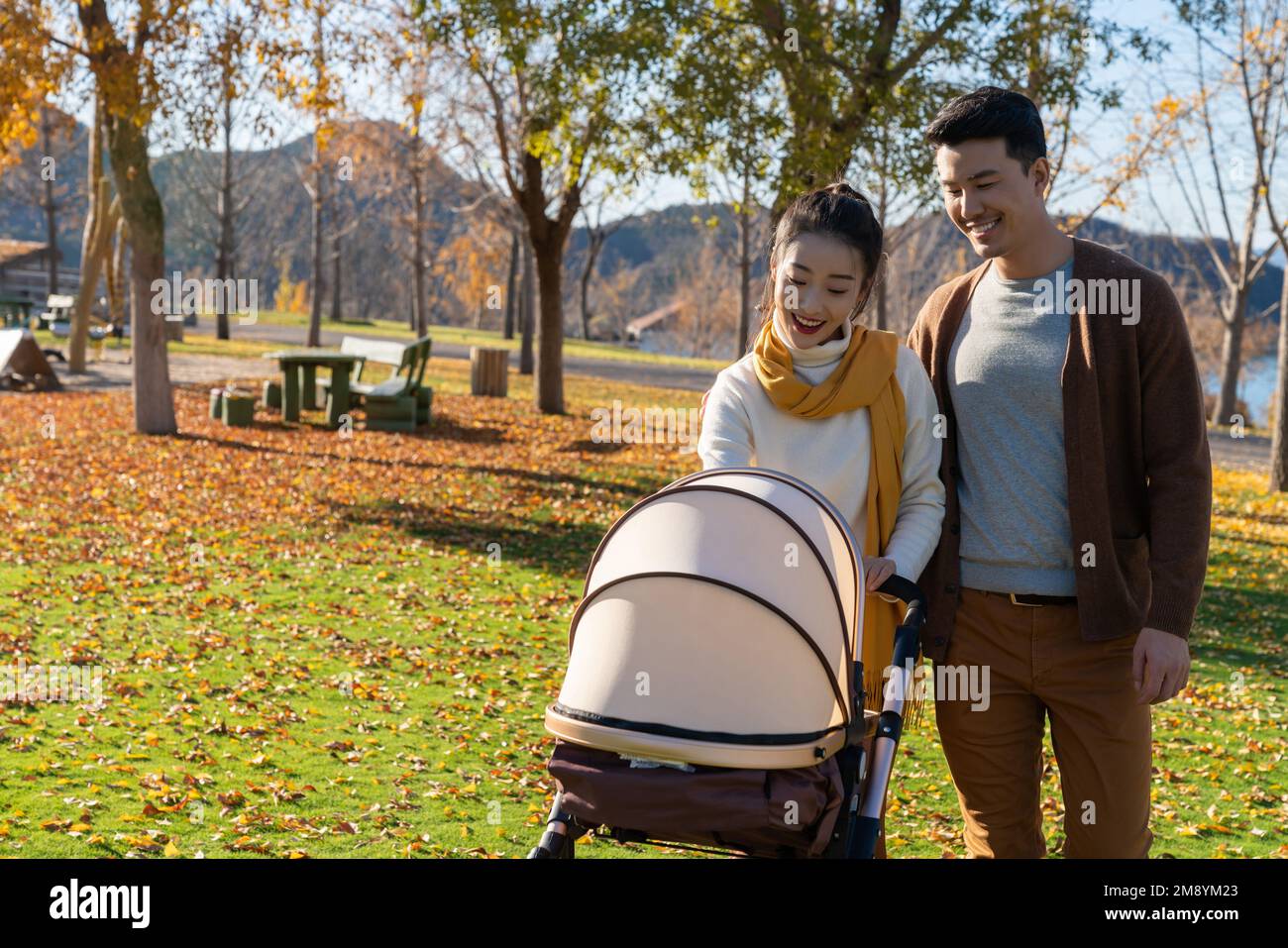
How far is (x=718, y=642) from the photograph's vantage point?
2725mm

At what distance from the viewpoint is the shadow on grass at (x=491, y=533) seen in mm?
11602

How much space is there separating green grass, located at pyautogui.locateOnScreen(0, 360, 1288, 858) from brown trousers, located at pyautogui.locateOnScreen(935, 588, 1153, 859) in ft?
6.44

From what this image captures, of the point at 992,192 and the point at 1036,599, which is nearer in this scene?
the point at 992,192

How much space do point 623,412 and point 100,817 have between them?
818 inches

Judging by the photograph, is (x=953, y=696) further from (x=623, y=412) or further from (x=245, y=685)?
(x=623, y=412)

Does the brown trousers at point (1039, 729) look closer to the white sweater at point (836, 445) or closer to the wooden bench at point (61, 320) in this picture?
the white sweater at point (836, 445)

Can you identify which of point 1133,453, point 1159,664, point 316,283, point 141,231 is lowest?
point 1159,664

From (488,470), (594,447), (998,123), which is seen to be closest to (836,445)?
(998,123)

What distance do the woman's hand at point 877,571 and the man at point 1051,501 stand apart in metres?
0.35

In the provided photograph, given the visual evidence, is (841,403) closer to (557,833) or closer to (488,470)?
(557,833)

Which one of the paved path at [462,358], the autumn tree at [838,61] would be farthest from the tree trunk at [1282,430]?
the autumn tree at [838,61]

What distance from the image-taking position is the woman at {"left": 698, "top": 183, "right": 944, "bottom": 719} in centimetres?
311

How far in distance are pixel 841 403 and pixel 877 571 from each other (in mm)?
418
